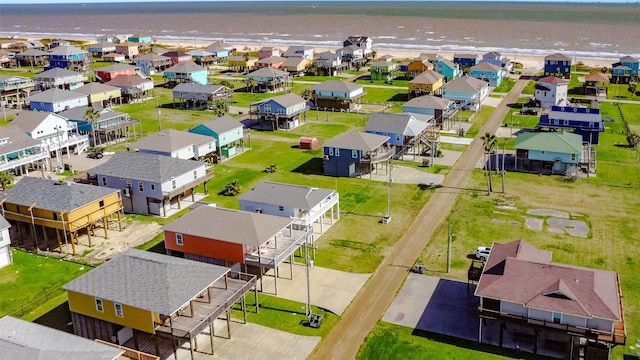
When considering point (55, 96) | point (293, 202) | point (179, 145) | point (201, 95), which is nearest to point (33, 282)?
point (293, 202)

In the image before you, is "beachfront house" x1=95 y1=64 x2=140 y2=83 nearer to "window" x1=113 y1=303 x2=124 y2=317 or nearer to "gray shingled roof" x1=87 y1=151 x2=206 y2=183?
"gray shingled roof" x1=87 y1=151 x2=206 y2=183

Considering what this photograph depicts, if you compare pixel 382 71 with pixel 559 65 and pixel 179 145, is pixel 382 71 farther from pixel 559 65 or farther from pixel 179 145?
pixel 179 145

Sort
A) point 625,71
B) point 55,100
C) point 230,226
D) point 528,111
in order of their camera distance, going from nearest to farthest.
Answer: point 230,226, point 55,100, point 528,111, point 625,71

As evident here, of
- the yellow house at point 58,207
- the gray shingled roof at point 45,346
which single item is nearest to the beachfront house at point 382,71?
the yellow house at point 58,207

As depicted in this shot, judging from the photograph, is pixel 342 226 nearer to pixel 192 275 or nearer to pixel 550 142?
pixel 192 275

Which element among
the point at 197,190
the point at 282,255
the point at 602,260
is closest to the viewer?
the point at 282,255

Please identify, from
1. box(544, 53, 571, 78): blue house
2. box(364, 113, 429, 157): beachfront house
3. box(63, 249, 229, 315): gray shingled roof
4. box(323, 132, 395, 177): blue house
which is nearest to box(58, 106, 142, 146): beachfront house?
box(323, 132, 395, 177): blue house

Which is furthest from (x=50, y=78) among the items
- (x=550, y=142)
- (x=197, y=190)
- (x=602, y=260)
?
(x=602, y=260)
